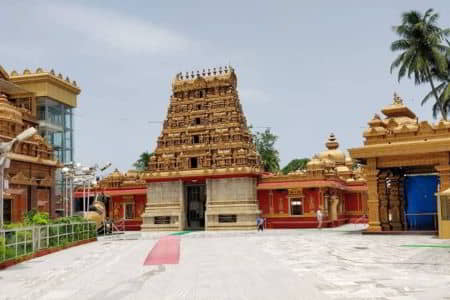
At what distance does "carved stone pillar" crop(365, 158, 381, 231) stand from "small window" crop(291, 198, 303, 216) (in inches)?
479

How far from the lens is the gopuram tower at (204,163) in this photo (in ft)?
131

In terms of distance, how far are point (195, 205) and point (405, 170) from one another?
60.3 ft

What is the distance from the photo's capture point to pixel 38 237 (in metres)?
20.6

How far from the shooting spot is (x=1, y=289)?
40.1 feet

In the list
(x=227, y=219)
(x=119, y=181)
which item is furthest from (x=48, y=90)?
(x=227, y=219)

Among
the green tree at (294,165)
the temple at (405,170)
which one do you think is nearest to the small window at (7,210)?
the temple at (405,170)

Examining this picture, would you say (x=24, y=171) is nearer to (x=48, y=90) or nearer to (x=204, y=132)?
(x=204, y=132)

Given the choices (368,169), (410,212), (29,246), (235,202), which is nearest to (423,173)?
(410,212)

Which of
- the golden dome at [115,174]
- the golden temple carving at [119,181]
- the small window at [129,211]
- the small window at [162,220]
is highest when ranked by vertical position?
the golden dome at [115,174]

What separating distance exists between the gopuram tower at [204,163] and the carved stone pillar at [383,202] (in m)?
12.7

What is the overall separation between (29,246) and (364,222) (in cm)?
3240

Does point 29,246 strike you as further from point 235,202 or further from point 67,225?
point 235,202

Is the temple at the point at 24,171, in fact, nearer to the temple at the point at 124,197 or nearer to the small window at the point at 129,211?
the temple at the point at 124,197

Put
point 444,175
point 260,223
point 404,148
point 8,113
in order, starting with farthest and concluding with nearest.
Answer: point 260,223 → point 8,113 → point 404,148 → point 444,175
